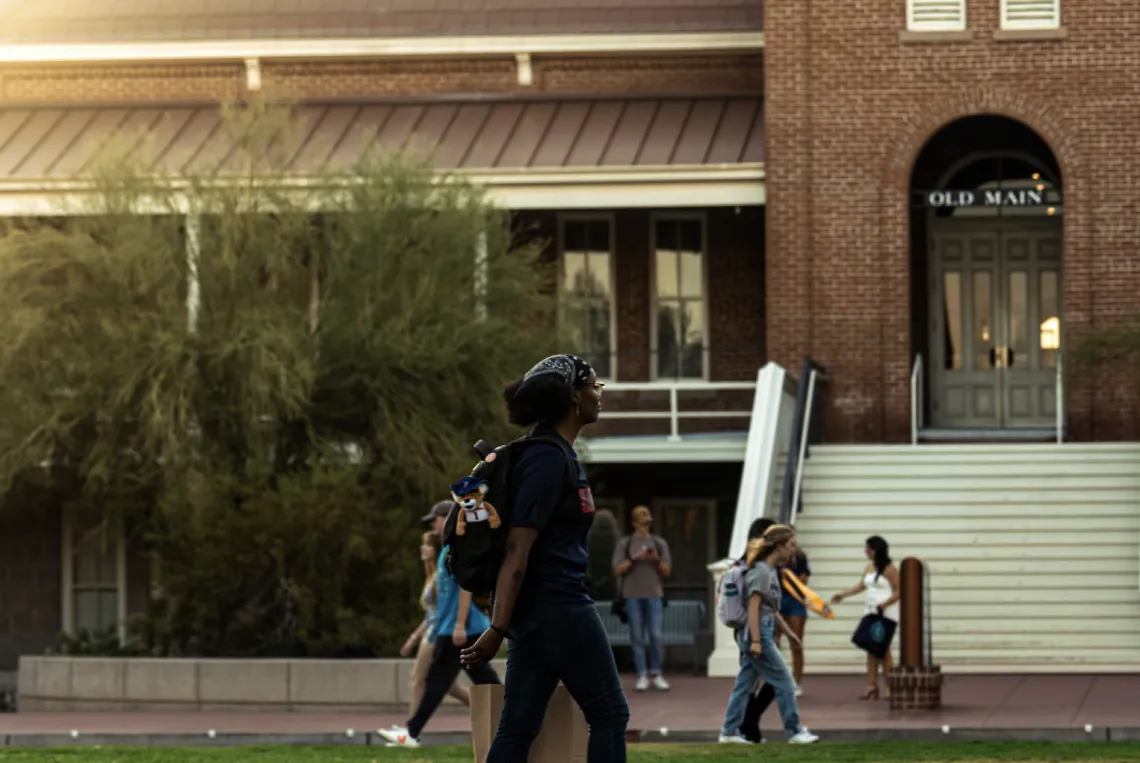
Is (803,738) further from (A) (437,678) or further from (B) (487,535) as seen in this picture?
(B) (487,535)

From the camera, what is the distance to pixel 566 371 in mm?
7855

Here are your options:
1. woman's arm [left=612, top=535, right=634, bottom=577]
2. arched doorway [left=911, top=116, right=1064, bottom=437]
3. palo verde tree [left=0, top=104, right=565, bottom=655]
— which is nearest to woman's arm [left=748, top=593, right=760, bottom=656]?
palo verde tree [left=0, top=104, right=565, bottom=655]

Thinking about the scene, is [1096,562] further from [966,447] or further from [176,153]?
[176,153]

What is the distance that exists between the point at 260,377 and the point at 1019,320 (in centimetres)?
1197

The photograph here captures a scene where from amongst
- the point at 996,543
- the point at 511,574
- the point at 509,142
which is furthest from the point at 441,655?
the point at 509,142

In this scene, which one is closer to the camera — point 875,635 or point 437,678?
point 437,678

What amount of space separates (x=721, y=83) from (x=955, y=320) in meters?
4.19

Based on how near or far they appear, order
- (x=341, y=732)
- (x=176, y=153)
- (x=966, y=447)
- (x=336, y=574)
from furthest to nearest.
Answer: (x=176, y=153), (x=966, y=447), (x=336, y=574), (x=341, y=732)

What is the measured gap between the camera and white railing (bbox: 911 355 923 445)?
25922 millimetres

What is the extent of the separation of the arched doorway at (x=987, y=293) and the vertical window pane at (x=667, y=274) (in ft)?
9.70

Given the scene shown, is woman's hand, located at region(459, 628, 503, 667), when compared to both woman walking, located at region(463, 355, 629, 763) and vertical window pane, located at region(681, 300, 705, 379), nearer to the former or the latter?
woman walking, located at region(463, 355, 629, 763)

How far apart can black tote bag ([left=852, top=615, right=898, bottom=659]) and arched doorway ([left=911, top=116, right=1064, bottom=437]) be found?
399 inches

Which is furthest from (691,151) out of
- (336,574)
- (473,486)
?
(473,486)

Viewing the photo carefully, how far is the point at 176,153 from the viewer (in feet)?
90.4
